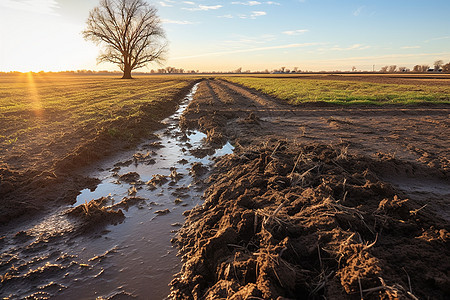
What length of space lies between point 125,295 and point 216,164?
387cm

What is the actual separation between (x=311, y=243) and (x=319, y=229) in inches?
8.9

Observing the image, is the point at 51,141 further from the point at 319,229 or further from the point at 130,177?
the point at 319,229

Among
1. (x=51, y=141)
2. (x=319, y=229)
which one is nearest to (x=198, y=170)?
(x=319, y=229)

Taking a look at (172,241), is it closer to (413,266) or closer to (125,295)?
(125,295)

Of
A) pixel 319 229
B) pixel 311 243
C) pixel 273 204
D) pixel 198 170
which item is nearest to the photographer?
pixel 311 243

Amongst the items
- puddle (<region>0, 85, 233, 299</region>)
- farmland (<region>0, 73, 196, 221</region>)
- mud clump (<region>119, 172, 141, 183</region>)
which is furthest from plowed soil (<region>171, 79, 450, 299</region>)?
farmland (<region>0, 73, 196, 221</region>)

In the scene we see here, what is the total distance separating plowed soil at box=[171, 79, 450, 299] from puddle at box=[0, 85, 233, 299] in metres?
0.31

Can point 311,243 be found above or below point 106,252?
above

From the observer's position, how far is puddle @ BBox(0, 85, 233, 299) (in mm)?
2688

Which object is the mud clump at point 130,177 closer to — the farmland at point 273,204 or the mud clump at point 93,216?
the farmland at point 273,204

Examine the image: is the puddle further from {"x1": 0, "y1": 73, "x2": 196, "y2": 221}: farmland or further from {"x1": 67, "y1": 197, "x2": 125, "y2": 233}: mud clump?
{"x1": 0, "y1": 73, "x2": 196, "y2": 221}: farmland

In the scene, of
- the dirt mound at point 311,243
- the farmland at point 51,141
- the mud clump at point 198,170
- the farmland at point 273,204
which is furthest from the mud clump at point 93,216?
the mud clump at point 198,170

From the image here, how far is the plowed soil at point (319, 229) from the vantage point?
2.05 m

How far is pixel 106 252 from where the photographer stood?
323 cm
